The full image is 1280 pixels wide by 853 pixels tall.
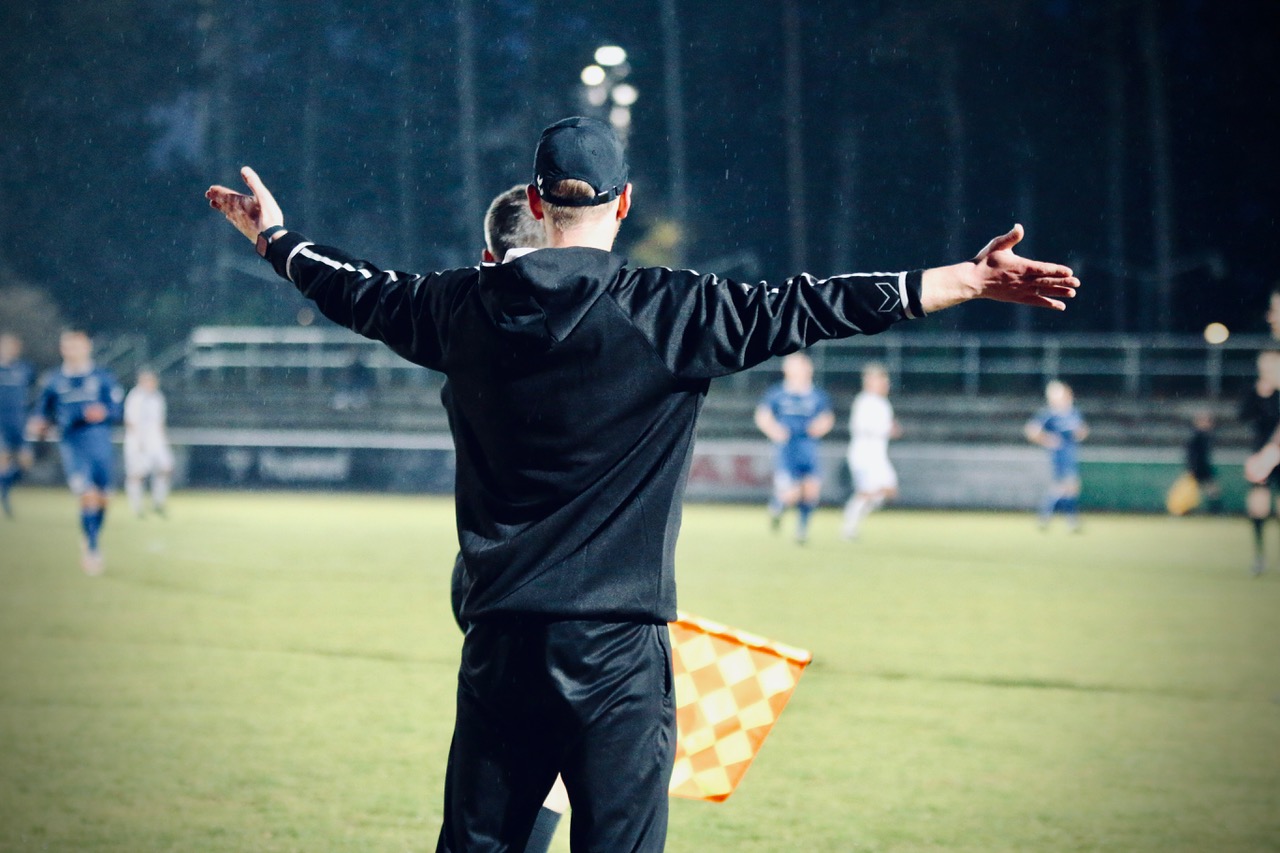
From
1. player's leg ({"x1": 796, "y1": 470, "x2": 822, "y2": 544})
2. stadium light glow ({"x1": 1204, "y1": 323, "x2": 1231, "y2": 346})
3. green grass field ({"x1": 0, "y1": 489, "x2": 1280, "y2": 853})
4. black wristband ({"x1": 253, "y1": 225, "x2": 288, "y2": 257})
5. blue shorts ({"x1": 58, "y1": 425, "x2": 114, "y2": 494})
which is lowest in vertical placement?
green grass field ({"x1": 0, "y1": 489, "x2": 1280, "y2": 853})

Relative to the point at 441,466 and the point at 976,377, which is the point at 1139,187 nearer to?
the point at 976,377

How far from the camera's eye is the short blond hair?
265 centimetres

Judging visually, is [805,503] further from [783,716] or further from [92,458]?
[783,716]

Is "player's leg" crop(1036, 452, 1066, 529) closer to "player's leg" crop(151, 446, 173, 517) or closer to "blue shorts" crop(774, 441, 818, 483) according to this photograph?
"blue shorts" crop(774, 441, 818, 483)

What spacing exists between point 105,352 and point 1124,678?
2961cm

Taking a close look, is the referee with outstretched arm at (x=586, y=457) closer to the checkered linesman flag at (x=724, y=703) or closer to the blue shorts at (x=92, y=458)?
the checkered linesman flag at (x=724, y=703)

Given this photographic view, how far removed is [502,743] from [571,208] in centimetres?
105

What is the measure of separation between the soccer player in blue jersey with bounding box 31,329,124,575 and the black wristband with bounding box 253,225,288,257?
33.2 ft

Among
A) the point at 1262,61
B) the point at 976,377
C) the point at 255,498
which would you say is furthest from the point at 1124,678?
the point at 1262,61

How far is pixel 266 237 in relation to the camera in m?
2.96

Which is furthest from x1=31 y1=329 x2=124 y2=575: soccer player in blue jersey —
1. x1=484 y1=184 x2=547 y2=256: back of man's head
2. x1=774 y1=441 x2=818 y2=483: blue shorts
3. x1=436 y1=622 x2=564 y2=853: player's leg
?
x1=436 y1=622 x2=564 y2=853: player's leg

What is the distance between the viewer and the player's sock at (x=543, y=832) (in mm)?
3223

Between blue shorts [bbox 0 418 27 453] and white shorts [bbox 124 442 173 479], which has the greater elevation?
blue shorts [bbox 0 418 27 453]

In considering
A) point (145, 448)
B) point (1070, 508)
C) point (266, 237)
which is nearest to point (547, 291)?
point (266, 237)
